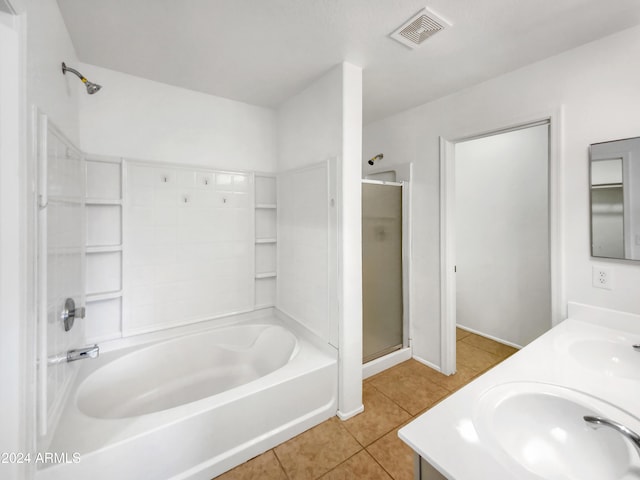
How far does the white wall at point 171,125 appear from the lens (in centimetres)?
196

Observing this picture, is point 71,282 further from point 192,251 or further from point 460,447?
point 460,447

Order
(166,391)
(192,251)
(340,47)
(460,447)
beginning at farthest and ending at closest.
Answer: (192,251) → (166,391) → (340,47) → (460,447)

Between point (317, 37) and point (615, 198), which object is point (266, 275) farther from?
point (615, 198)

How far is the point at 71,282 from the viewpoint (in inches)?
62.3

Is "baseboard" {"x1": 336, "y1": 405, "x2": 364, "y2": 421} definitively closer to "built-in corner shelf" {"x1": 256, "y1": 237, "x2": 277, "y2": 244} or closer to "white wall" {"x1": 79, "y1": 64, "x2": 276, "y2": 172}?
"built-in corner shelf" {"x1": 256, "y1": 237, "x2": 277, "y2": 244}

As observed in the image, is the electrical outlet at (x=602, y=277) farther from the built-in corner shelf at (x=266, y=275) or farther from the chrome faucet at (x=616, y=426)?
the built-in corner shelf at (x=266, y=275)

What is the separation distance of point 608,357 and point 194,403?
2137 millimetres

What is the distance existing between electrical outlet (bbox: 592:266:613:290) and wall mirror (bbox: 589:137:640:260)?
0.08m

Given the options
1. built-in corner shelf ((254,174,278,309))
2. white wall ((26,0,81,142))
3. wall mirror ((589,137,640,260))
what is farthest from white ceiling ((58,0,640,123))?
built-in corner shelf ((254,174,278,309))

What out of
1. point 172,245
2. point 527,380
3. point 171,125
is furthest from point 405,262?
point 171,125

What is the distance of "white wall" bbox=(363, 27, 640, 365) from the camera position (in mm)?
1493

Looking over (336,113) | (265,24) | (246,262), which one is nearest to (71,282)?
(246,262)

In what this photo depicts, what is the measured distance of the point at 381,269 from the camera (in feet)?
8.43

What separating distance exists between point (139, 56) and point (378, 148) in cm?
220
